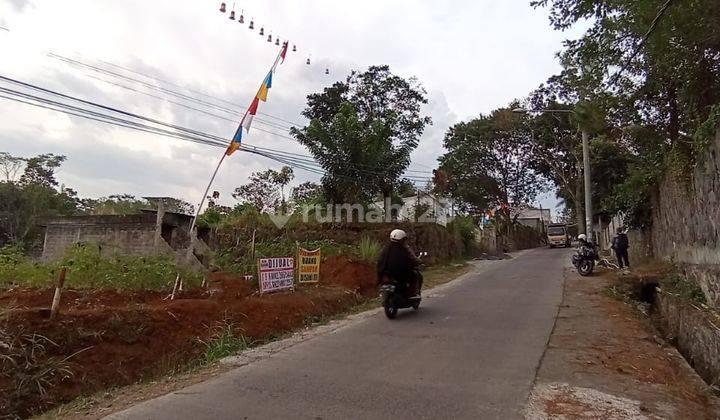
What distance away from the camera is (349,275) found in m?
13.2

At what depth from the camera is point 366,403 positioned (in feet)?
14.6

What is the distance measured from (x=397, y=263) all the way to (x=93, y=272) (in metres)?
6.11

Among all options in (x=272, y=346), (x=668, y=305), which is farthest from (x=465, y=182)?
(x=272, y=346)

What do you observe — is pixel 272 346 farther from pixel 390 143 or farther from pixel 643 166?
pixel 390 143

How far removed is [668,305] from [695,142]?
3.43m

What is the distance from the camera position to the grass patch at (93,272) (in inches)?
356

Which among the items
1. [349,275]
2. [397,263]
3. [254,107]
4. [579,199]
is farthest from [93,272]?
[579,199]

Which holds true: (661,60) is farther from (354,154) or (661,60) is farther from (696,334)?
(354,154)

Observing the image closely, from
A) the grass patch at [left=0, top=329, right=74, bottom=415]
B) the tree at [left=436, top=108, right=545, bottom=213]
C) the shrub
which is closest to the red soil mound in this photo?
the grass patch at [left=0, top=329, right=74, bottom=415]

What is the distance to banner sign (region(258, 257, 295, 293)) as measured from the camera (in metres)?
9.77

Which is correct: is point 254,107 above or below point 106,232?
above

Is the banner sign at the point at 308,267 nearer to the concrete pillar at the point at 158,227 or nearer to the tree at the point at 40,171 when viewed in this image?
the concrete pillar at the point at 158,227

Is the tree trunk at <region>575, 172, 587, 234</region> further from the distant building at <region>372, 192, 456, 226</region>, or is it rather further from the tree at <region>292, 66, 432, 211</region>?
the tree at <region>292, 66, 432, 211</region>

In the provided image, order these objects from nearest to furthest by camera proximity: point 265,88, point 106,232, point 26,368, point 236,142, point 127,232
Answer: point 26,368 < point 236,142 < point 265,88 < point 127,232 < point 106,232
